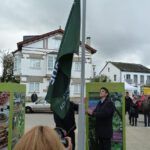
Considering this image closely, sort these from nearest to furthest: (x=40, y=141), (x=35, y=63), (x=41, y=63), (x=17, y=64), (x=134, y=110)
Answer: (x=40, y=141) → (x=134, y=110) → (x=35, y=63) → (x=17, y=64) → (x=41, y=63)

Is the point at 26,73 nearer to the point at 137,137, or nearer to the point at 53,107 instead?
the point at 137,137

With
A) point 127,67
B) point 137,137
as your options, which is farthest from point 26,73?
point 127,67

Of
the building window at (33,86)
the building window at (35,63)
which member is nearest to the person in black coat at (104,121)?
the building window at (33,86)

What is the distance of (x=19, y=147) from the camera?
4.51 ft

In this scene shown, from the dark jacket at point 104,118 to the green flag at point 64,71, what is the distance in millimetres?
857

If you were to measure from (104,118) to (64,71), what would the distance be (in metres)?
1.43

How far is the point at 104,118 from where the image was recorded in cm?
434

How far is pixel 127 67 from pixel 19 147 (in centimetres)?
5446

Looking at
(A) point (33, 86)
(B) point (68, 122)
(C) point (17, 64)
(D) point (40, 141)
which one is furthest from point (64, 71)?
(C) point (17, 64)

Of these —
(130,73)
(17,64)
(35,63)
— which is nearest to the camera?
(35,63)

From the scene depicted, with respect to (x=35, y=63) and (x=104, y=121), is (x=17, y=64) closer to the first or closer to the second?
(x=35, y=63)

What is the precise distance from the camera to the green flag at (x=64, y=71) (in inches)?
146

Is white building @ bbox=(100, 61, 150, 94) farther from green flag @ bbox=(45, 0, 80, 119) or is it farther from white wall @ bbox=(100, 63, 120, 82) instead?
green flag @ bbox=(45, 0, 80, 119)

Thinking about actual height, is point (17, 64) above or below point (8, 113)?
above
